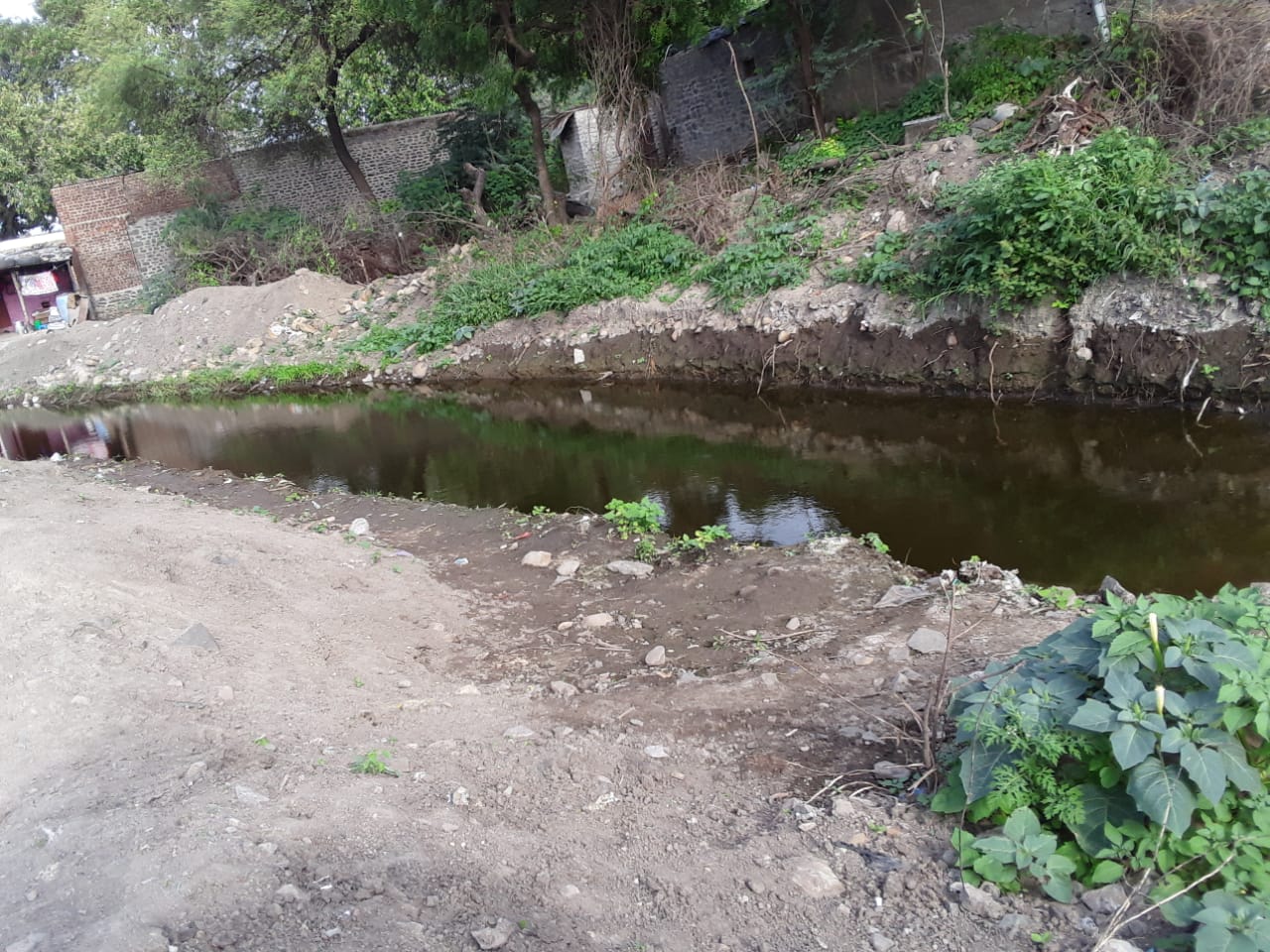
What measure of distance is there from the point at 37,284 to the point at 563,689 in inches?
1188

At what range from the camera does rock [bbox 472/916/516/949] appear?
2.62 metres

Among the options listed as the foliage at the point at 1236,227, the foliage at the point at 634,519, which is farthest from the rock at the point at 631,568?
the foliage at the point at 1236,227

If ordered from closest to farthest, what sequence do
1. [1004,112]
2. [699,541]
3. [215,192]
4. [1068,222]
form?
[699,541], [1068,222], [1004,112], [215,192]

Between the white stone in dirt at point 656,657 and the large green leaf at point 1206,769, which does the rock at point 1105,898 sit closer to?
the large green leaf at point 1206,769

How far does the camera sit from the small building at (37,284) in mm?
26797

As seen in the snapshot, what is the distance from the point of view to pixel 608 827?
3.29 metres

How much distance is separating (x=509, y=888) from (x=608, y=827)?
51 cm

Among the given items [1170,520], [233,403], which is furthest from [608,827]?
[233,403]

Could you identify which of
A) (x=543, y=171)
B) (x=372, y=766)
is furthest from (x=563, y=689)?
(x=543, y=171)

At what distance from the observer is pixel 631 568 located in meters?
6.59

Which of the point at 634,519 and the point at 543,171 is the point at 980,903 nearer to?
the point at 634,519

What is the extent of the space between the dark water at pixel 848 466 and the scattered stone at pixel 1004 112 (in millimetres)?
4732

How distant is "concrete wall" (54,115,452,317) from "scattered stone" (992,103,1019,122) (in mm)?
14342

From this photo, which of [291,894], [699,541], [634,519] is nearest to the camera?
[291,894]
